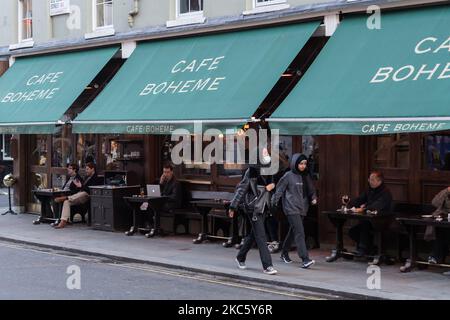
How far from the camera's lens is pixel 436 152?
12.2 meters

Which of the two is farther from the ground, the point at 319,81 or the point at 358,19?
the point at 358,19

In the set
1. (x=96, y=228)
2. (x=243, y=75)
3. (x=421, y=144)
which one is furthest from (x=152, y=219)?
(x=421, y=144)

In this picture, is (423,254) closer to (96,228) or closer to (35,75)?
(96,228)

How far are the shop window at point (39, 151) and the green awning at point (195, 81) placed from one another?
4823 millimetres

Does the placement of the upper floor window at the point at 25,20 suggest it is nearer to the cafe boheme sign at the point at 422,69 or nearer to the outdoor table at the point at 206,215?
the outdoor table at the point at 206,215

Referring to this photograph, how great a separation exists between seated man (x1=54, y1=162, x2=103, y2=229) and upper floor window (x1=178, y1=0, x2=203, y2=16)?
423cm

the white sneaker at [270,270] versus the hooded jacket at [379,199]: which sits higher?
the hooded jacket at [379,199]

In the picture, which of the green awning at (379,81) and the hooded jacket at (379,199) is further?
the hooded jacket at (379,199)

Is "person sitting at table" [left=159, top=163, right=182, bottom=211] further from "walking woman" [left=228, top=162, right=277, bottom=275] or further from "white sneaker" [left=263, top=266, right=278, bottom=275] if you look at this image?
"white sneaker" [left=263, top=266, right=278, bottom=275]

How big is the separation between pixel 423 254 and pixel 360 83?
2.92 metres

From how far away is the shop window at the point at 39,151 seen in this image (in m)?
20.5

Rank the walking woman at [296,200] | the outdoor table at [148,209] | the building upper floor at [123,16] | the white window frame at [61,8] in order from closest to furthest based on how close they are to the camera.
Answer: the walking woman at [296,200]
the building upper floor at [123,16]
the outdoor table at [148,209]
the white window frame at [61,8]

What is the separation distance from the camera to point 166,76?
49.3ft

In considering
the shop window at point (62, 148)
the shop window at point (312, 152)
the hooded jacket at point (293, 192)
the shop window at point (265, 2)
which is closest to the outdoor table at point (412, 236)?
the hooded jacket at point (293, 192)
